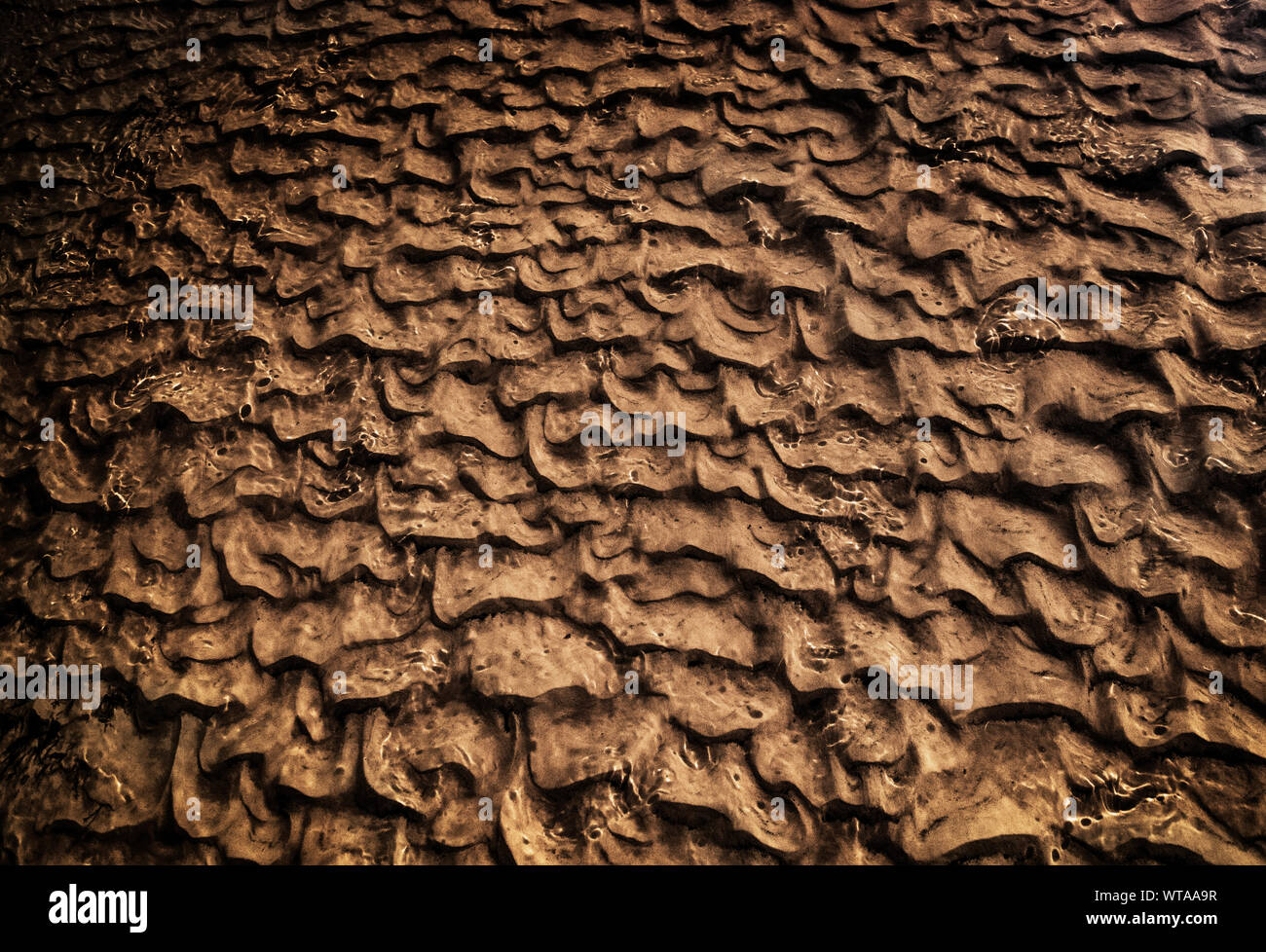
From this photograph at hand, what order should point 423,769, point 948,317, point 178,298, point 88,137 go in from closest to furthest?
point 423,769 → point 948,317 → point 178,298 → point 88,137

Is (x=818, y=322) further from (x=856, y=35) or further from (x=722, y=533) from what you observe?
(x=856, y=35)

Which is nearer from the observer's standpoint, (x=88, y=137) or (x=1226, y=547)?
(x=1226, y=547)

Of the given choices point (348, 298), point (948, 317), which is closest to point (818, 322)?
point (948, 317)

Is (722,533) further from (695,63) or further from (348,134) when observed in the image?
(348,134)

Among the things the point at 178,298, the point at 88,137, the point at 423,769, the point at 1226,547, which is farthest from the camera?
the point at 88,137

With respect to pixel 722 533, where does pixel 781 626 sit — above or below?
below
